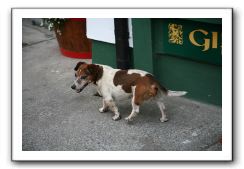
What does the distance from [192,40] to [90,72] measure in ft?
4.55

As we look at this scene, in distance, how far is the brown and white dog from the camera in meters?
6.99

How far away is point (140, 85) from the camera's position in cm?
700

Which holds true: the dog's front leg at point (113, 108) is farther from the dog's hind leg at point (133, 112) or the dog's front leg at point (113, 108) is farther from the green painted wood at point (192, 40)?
the green painted wood at point (192, 40)

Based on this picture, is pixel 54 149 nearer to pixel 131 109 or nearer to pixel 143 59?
pixel 131 109

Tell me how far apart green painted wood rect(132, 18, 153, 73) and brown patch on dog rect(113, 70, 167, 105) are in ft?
2.57

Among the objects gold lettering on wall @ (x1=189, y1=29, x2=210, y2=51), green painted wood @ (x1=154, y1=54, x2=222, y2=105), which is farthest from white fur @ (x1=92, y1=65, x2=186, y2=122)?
gold lettering on wall @ (x1=189, y1=29, x2=210, y2=51)

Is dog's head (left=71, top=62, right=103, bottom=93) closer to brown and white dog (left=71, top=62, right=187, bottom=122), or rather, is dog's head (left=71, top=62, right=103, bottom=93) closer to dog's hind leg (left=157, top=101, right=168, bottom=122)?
brown and white dog (left=71, top=62, right=187, bottom=122)

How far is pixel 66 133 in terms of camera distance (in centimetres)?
728

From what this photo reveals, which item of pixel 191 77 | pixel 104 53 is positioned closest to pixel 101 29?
pixel 104 53

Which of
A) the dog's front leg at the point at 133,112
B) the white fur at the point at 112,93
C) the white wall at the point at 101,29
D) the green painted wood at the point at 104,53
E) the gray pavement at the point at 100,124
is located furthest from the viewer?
the green painted wood at the point at 104,53

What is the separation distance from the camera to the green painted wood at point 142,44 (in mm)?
7691

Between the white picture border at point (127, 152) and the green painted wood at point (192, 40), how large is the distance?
0.69m

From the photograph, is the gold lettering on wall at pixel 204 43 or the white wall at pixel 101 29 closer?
the gold lettering on wall at pixel 204 43

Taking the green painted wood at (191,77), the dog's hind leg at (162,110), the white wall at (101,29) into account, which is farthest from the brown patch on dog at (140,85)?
the white wall at (101,29)
